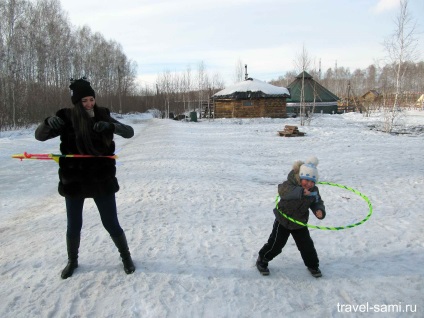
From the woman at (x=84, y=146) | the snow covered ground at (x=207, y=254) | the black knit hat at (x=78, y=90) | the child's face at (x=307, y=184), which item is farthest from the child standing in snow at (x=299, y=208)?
the black knit hat at (x=78, y=90)

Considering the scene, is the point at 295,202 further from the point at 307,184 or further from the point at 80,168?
the point at 80,168

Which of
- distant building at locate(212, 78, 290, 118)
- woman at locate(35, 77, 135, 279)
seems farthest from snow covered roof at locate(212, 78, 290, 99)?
woman at locate(35, 77, 135, 279)

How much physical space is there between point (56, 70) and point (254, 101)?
25.9m

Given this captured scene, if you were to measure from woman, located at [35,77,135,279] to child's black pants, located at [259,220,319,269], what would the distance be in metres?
1.80

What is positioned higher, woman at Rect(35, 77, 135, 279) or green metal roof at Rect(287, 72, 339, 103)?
green metal roof at Rect(287, 72, 339, 103)

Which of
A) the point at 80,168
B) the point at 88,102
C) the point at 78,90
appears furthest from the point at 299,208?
the point at 78,90

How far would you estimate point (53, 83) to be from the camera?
1586 inches

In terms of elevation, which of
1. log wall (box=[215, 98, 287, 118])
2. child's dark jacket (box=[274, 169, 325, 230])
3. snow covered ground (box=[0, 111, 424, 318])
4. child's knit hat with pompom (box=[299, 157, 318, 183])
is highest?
log wall (box=[215, 98, 287, 118])

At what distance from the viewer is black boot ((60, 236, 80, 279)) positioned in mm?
3430

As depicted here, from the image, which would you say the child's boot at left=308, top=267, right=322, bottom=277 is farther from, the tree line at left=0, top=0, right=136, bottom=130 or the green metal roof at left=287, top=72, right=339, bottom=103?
the green metal roof at left=287, top=72, right=339, bottom=103

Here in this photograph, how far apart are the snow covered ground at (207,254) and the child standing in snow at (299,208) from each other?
0.82ft

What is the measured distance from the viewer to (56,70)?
133ft

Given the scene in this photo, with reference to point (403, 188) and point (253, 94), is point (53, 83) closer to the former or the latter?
point (253, 94)

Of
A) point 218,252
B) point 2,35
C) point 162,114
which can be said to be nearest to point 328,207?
point 218,252
